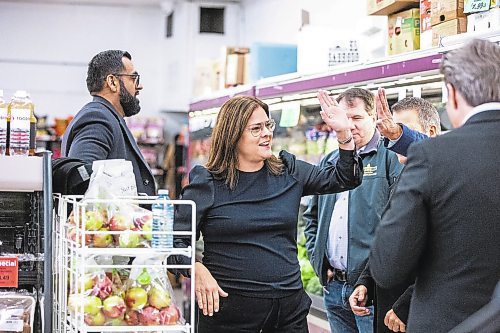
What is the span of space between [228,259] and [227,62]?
417 cm

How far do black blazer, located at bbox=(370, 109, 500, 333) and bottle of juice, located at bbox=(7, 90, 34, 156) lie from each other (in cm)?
118

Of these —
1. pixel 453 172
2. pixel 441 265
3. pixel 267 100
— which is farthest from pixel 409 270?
pixel 267 100

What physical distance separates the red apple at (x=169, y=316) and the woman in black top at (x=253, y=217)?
72cm

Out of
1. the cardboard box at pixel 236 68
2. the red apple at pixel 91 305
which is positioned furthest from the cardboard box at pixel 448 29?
the cardboard box at pixel 236 68

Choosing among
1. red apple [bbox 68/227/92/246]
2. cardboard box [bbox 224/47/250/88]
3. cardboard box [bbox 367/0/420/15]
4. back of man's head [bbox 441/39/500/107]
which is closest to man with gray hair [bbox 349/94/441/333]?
back of man's head [bbox 441/39/500/107]

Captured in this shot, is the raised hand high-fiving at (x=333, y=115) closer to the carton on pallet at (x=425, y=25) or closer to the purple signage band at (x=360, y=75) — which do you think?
the purple signage band at (x=360, y=75)

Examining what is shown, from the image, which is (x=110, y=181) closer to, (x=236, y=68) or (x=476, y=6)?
(x=476, y=6)

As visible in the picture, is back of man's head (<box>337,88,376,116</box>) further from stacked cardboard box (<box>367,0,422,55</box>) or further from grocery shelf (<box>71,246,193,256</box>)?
grocery shelf (<box>71,246,193,256</box>)

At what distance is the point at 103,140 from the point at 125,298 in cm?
140

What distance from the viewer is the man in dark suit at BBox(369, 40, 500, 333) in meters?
2.34

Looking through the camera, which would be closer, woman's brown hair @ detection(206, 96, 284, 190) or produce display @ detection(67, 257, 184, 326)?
produce display @ detection(67, 257, 184, 326)

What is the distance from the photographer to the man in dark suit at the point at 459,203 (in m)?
2.34

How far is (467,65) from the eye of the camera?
2369mm

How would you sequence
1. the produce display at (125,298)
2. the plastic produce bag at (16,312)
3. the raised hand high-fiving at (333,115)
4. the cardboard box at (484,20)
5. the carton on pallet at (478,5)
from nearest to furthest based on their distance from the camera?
the produce display at (125,298) → the plastic produce bag at (16,312) → the raised hand high-fiving at (333,115) → the cardboard box at (484,20) → the carton on pallet at (478,5)
